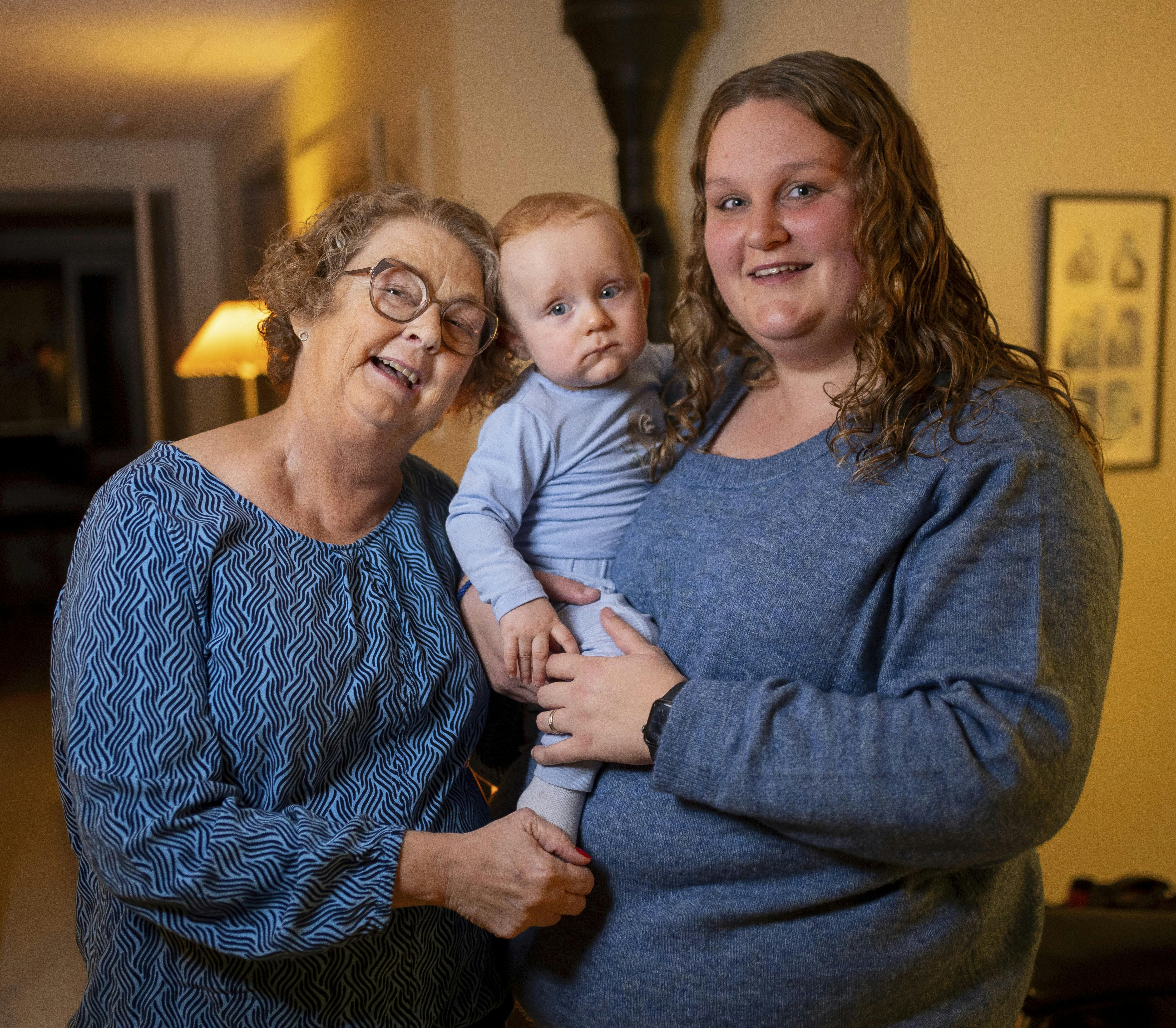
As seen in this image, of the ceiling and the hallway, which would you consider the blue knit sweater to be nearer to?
the hallway

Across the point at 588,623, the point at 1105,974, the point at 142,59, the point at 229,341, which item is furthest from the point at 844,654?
the point at 142,59

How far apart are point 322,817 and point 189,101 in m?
6.63

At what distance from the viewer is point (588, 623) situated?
54.7 inches

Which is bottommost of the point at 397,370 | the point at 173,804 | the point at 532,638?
the point at 173,804

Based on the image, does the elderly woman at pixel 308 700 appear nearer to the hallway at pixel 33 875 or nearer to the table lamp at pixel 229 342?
the hallway at pixel 33 875

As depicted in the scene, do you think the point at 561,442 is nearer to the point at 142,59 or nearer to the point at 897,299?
the point at 897,299

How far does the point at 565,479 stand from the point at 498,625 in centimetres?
25

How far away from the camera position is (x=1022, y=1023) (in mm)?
2531

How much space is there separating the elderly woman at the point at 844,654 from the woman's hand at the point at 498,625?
11 centimetres

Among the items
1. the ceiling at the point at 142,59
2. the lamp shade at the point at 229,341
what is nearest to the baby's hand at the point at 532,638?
the lamp shade at the point at 229,341

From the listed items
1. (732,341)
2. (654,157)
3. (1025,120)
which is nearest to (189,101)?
(654,157)

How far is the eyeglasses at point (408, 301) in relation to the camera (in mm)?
1324

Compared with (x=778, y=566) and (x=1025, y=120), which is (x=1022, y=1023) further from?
(x=1025, y=120)

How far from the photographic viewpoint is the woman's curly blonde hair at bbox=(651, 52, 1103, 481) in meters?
1.16
